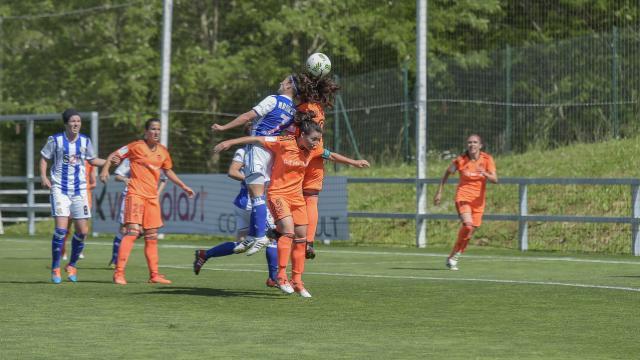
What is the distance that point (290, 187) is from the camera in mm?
13008

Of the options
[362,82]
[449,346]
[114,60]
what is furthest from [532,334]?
[114,60]

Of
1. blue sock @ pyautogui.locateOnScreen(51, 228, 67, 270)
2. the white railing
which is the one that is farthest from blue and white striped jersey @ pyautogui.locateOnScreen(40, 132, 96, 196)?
the white railing

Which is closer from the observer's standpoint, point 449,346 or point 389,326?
point 449,346

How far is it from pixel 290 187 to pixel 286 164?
0.72ft

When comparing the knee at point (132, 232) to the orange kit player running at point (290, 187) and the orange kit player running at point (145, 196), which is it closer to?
the orange kit player running at point (145, 196)

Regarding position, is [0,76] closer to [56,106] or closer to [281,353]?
[56,106]

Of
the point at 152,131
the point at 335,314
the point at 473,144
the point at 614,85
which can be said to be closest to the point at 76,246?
the point at 152,131

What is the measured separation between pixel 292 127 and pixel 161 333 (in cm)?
374

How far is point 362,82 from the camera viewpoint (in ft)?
102

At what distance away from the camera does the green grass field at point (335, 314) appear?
30.2 ft

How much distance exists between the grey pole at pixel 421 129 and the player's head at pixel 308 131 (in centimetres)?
1299

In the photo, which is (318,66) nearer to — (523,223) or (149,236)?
(149,236)

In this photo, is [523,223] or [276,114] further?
[523,223]

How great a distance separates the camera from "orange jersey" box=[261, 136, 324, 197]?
12.9 m
